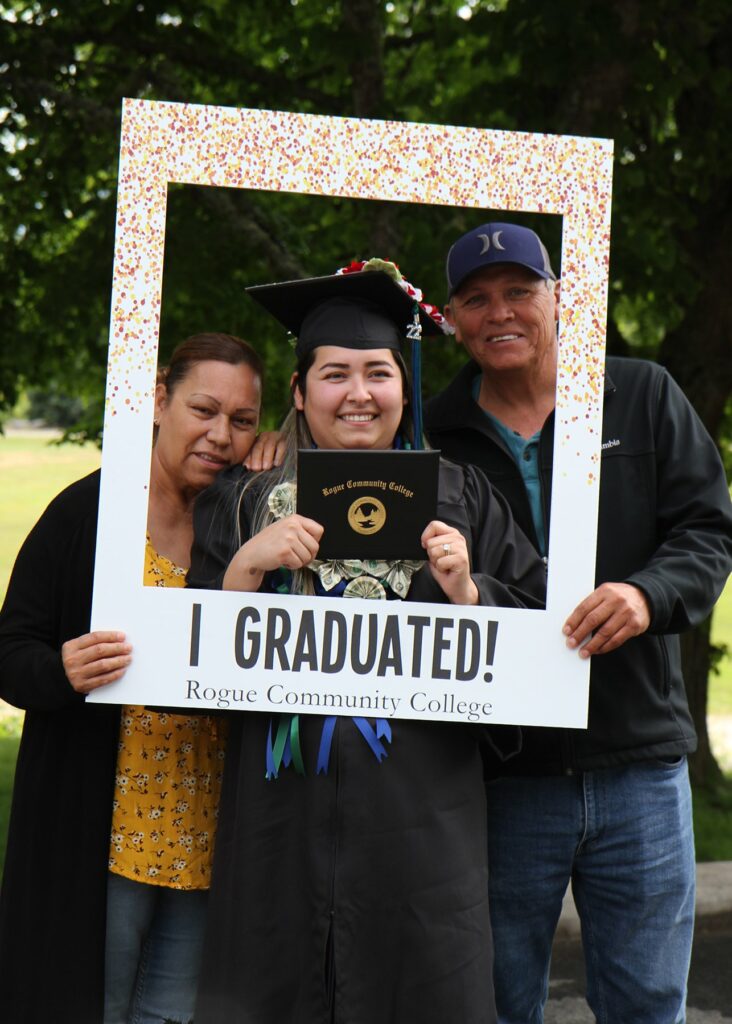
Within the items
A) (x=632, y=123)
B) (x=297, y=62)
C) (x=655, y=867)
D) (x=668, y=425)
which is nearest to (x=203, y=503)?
(x=668, y=425)

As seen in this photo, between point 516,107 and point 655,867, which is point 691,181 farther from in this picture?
point 655,867

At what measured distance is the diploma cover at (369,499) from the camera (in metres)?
2.27

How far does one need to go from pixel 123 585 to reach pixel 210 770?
605 mm

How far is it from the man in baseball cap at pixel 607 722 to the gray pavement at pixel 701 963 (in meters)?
1.63

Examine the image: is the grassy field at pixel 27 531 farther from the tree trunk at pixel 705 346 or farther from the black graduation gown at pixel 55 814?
the black graduation gown at pixel 55 814

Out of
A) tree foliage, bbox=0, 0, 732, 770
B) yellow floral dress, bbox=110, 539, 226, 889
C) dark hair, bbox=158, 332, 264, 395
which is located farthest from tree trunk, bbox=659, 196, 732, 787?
yellow floral dress, bbox=110, 539, 226, 889

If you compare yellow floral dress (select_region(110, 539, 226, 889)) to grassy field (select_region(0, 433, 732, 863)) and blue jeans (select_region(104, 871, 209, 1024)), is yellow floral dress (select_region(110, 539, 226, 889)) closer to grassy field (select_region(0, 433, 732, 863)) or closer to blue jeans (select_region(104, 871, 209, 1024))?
blue jeans (select_region(104, 871, 209, 1024))

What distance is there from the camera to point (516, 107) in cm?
614

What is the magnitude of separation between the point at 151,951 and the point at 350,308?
5.27 ft

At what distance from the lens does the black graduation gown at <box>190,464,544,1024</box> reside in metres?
2.32

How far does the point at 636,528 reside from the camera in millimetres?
2812

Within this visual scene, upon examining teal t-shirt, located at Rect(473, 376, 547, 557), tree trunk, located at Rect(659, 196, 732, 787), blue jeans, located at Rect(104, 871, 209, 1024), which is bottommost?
blue jeans, located at Rect(104, 871, 209, 1024)

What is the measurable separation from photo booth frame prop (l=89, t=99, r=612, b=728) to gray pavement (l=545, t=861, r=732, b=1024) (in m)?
2.50

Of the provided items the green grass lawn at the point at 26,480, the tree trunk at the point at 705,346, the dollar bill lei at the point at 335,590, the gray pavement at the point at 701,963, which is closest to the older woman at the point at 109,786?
the dollar bill lei at the point at 335,590
